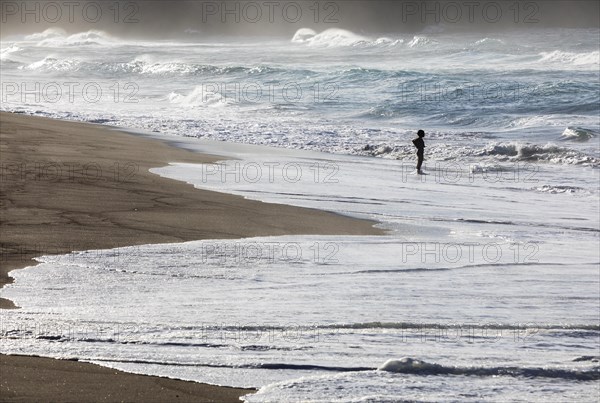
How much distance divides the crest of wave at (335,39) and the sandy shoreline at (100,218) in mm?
43102

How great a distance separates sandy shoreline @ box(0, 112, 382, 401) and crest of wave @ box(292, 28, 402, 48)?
4310 cm

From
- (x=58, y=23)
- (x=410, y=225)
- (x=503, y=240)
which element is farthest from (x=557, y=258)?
(x=58, y=23)

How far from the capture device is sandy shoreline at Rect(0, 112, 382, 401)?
11.4 ft

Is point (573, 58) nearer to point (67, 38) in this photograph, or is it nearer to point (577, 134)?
point (577, 134)

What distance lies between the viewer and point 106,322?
14.4 ft

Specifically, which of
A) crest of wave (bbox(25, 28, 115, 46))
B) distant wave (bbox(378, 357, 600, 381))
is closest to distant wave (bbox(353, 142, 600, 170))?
distant wave (bbox(378, 357, 600, 381))

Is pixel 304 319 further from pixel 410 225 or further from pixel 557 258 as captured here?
pixel 410 225

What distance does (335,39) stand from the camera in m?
60.4

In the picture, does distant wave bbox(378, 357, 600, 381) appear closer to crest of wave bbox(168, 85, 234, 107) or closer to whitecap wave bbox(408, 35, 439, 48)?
crest of wave bbox(168, 85, 234, 107)

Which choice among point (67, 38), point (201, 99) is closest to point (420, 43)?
point (201, 99)

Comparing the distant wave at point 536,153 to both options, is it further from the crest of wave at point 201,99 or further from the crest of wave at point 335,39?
the crest of wave at point 335,39

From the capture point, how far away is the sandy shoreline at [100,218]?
3477mm

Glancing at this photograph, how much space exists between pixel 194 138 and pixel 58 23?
72.7 metres

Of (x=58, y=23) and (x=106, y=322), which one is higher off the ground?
(x=58, y=23)
